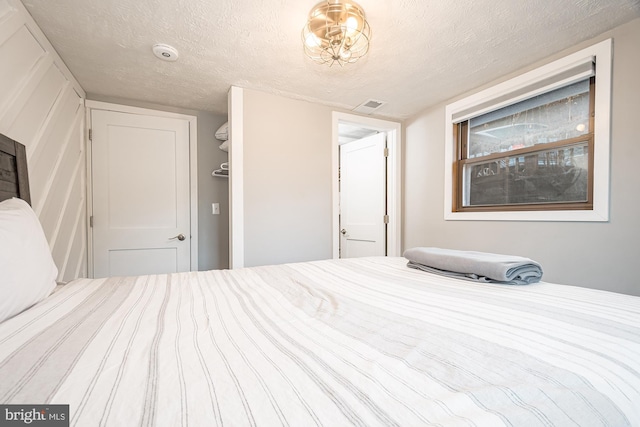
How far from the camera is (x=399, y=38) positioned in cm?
177

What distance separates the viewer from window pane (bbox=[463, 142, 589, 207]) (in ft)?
6.31

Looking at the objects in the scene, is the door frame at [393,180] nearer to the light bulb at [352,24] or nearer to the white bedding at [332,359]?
the light bulb at [352,24]

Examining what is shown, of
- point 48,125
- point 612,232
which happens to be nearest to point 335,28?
point 48,125

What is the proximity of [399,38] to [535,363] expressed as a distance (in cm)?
198

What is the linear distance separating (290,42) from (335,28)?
441 mm

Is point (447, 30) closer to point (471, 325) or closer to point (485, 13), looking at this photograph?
point (485, 13)

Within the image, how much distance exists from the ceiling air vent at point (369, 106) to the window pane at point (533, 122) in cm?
96

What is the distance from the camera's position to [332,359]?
0.52 meters

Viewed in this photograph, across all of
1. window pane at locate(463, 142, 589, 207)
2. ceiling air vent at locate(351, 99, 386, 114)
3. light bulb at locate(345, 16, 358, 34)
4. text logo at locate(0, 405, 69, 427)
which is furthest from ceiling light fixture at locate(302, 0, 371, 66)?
text logo at locate(0, 405, 69, 427)

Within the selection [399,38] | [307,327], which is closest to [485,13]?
[399,38]

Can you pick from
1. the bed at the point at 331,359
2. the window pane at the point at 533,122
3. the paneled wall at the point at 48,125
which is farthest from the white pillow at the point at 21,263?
the window pane at the point at 533,122

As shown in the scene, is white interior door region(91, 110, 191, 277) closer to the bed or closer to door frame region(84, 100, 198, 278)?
door frame region(84, 100, 198, 278)

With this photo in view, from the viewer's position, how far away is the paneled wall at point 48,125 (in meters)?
1.44

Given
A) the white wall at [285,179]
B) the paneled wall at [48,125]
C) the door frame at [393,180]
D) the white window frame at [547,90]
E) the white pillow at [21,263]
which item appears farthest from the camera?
the door frame at [393,180]
